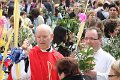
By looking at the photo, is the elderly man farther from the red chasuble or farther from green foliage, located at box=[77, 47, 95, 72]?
green foliage, located at box=[77, 47, 95, 72]

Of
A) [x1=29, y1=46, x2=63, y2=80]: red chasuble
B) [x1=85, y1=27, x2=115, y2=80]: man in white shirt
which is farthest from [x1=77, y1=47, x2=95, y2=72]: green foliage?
[x1=29, y1=46, x2=63, y2=80]: red chasuble

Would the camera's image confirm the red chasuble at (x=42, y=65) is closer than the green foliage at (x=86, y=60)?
No

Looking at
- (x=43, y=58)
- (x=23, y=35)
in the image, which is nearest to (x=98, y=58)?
(x=43, y=58)

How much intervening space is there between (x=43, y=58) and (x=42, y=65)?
0.11m

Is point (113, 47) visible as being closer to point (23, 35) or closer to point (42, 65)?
point (42, 65)

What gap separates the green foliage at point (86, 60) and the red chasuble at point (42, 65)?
36 centimetres

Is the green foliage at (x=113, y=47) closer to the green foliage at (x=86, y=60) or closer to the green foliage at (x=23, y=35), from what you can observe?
the green foliage at (x=86, y=60)

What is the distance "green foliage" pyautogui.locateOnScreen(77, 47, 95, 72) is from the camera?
16.3 feet

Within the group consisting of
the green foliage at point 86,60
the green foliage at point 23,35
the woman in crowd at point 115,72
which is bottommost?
the green foliage at point 23,35

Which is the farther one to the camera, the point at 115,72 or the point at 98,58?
the point at 98,58

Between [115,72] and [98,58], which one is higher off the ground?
[115,72]

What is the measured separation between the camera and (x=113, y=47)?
22.5 feet

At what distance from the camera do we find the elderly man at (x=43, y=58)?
5.19 m

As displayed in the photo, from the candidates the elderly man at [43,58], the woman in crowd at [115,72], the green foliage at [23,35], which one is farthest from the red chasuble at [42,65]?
the green foliage at [23,35]
